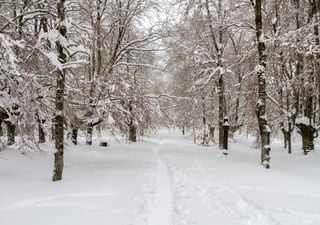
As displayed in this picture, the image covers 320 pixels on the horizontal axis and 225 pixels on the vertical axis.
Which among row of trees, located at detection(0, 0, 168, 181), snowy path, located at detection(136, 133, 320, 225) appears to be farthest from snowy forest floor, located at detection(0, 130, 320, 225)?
row of trees, located at detection(0, 0, 168, 181)

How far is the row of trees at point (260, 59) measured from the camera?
15469 mm

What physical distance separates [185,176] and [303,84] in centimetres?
634

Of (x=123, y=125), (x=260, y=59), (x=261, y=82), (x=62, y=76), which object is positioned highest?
(x=260, y=59)

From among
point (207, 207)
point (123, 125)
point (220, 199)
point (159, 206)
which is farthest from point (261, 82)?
point (159, 206)

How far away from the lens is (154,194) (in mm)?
10273

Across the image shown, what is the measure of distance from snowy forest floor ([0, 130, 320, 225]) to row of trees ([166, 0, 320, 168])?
335cm

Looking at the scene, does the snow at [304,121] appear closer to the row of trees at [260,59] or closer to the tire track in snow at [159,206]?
the row of trees at [260,59]

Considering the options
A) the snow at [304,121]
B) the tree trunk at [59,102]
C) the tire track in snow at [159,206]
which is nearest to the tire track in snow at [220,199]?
the tire track in snow at [159,206]

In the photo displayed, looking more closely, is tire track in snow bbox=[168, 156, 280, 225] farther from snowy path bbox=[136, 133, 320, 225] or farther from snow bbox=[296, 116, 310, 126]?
snow bbox=[296, 116, 310, 126]

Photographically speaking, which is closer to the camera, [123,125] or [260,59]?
[260,59]

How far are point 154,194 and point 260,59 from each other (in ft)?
25.1

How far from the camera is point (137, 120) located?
17922mm

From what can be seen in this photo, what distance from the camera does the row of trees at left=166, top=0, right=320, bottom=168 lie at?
1547 cm

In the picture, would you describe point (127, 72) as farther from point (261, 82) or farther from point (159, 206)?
point (159, 206)
